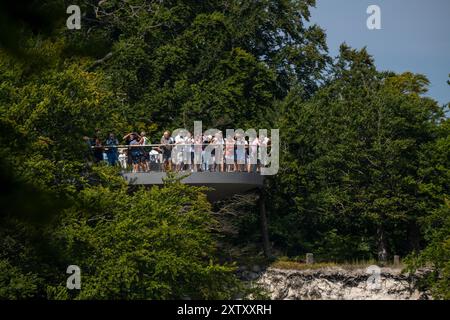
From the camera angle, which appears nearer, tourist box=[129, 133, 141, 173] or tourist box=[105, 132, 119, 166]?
tourist box=[105, 132, 119, 166]

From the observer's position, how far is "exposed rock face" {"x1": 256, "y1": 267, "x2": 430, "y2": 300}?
36219 millimetres

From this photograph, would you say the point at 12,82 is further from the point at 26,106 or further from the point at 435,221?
the point at 435,221

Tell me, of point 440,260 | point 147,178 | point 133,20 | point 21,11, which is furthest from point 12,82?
point 21,11

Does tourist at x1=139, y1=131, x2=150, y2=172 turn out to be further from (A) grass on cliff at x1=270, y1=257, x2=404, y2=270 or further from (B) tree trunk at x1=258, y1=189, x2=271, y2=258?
(B) tree trunk at x1=258, y1=189, x2=271, y2=258

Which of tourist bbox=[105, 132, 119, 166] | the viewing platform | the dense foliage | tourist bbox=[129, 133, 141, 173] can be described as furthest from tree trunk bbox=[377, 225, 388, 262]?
tourist bbox=[105, 132, 119, 166]

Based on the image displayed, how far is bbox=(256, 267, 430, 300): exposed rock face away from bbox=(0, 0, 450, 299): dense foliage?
136 centimetres

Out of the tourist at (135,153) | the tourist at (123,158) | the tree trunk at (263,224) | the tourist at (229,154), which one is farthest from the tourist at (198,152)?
the tree trunk at (263,224)

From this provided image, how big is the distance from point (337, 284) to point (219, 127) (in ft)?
36.4

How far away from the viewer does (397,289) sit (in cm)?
3622

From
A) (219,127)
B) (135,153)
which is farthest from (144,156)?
(219,127)

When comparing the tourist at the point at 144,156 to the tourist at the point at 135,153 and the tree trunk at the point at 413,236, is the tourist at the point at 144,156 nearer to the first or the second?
the tourist at the point at 135,153

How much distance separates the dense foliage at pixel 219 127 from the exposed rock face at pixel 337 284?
1.36 m

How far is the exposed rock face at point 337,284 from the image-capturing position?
119 ft

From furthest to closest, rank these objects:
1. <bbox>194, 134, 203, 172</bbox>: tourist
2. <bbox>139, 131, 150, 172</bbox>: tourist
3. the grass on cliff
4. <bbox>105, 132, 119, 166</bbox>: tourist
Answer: the grass on cliff, <bbox>139, 131, 150, 172</bbox>: tourist, <bbox>105, 132, 119, 166</bbox>: tourist, <bbox>194, 134, 203, 172</bbox>: tourist
